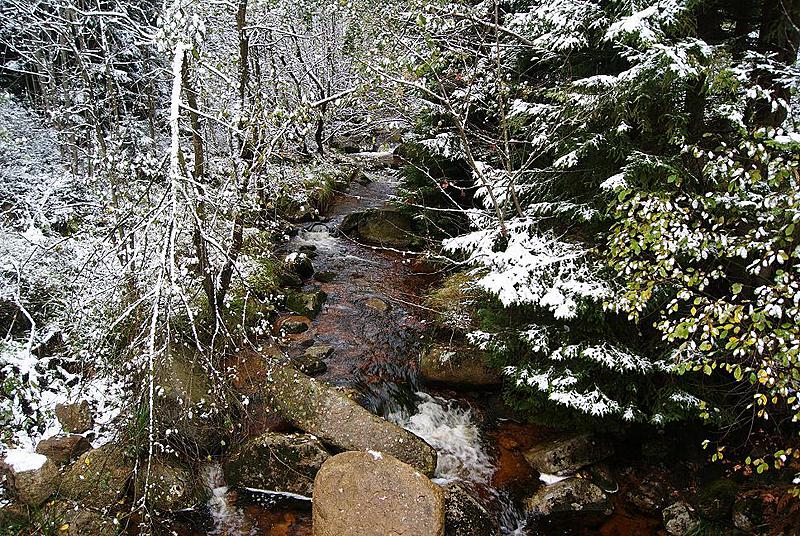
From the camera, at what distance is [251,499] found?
6.02 m

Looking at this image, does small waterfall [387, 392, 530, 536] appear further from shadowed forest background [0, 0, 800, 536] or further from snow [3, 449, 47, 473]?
snow [3, 449, 47, 473]

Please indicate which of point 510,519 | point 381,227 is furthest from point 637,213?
point 381,227

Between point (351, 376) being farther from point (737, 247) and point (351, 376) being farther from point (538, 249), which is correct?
point (737, 247)

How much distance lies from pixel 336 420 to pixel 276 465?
3.01 feet

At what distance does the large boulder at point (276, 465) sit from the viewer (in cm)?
606

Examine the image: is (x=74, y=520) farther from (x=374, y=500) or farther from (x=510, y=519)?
(x=510, y=519)

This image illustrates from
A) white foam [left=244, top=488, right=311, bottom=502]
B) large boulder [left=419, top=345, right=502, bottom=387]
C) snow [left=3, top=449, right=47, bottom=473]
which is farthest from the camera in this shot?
large boulder [left=419, top=345, right=502, bottom=387]

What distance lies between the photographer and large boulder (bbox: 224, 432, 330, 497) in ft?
19.9

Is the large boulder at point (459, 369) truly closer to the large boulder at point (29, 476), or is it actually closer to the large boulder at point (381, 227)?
the large boulder at point (381, 227)

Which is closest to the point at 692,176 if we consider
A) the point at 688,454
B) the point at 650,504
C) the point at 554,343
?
the point at 554,343

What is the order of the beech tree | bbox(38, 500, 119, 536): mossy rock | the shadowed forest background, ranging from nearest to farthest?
the beech tree → the shadowed forest background → bbox(38, 500, 119, 536): mossy rock

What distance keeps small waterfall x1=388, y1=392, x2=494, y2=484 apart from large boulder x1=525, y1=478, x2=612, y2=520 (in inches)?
27.3

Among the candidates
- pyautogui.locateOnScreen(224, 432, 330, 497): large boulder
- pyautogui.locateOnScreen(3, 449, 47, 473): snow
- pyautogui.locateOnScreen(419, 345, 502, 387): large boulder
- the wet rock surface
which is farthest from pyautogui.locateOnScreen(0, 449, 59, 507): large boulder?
the wet rock surface

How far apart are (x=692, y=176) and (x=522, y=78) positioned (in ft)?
12.6
